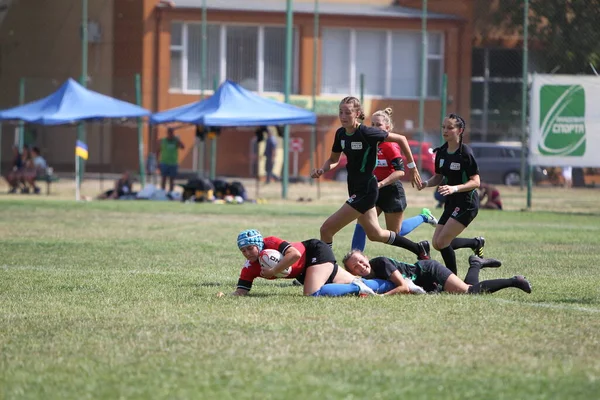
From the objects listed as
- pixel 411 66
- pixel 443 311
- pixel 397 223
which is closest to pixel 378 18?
pixel 411 66

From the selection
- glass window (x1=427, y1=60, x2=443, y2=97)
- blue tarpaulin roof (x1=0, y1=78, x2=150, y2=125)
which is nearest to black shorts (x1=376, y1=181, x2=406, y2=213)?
blue tarpaulin roof (x1=0, y1=78, x2=150, y2=125)

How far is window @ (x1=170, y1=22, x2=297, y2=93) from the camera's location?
42.6 m

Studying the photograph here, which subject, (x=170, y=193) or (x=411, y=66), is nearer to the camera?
(x=170, y=193)

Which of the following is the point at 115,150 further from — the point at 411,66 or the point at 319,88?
the point at 411,66

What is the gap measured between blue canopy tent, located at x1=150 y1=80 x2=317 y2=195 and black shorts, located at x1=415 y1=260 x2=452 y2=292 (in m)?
18.1

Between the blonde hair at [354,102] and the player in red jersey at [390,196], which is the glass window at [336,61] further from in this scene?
the blonde hair at [354,102]

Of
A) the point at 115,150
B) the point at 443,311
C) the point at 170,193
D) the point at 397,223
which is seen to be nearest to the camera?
the point at 443,311

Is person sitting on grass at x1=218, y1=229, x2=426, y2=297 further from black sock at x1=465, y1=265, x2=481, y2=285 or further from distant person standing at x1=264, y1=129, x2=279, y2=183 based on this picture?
distant person standing at x1=264, y1=129, x2=279, y2=183

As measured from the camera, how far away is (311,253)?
9.96m

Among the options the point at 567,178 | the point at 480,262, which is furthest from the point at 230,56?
the point at 480,262

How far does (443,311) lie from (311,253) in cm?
156

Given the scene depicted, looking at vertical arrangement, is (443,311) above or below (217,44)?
below

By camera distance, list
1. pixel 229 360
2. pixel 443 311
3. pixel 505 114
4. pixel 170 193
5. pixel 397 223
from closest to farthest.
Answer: pixel 229 360
pixel 443 311
pixel 397 223
pixel 170 193
pixel 505 114

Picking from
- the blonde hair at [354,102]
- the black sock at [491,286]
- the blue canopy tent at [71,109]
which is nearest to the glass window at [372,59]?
the blue canopy tent at [71,109]
